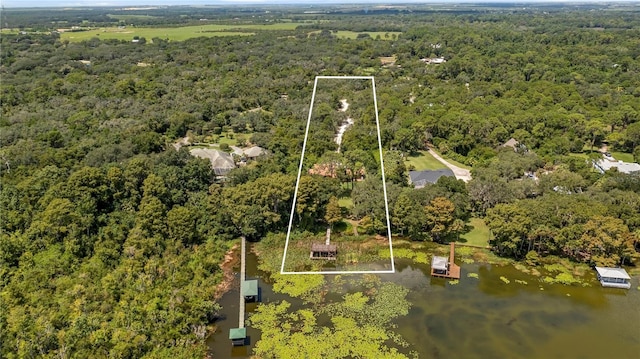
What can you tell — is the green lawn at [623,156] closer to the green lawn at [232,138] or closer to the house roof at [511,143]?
the house roof at [511,143]

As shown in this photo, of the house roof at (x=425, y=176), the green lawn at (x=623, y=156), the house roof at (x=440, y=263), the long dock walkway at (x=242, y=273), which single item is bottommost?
the long dock walkway at (x=242, y=273)

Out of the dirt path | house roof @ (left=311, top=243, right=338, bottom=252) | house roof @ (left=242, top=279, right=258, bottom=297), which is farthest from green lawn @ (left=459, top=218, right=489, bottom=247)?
house roof @ (left=242, top=279, right=258, bottom=297)

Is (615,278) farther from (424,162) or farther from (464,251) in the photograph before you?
(424,162)

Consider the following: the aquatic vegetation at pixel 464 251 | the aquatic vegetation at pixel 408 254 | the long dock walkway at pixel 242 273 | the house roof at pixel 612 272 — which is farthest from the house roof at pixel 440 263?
the long dock walkway at pixel 242 273

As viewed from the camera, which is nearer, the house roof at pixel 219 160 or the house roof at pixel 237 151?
the house roof at pixel 219 160

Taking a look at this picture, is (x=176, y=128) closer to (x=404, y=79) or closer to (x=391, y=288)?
(x=391, y=288)

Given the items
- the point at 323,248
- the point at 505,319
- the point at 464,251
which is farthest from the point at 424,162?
the point at 505,319

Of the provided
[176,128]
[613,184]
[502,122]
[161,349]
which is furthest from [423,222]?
[176,128]
